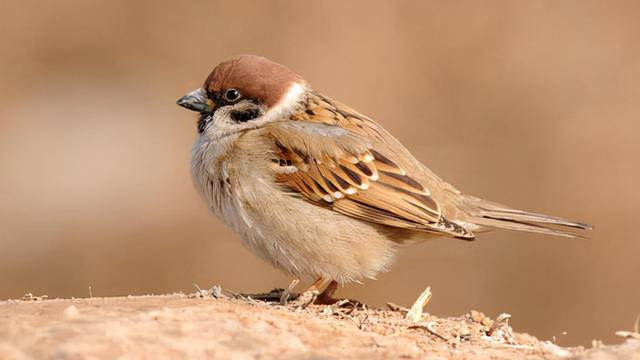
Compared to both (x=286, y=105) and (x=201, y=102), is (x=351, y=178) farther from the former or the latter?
(x=201, y=102)

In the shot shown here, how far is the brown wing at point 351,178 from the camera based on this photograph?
6023 mm

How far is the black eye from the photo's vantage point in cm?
634

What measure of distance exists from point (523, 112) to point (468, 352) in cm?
954

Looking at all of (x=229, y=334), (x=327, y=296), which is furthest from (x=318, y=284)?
(x=229, y=334)

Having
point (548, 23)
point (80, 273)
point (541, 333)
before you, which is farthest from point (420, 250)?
point (548, 23)

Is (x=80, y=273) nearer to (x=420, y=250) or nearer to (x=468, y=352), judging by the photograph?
(x=420, y=250)

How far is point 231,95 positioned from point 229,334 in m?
2.36

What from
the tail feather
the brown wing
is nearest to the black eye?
the brown wing

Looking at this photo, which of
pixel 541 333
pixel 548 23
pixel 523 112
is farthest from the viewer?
pixel 548 23

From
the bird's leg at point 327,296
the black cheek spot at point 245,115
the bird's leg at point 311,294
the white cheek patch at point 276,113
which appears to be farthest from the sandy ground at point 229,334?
the black cheek spot at point 245,115

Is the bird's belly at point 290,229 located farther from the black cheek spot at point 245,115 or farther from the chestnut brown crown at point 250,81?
the chestnut brown crown at point 250,81

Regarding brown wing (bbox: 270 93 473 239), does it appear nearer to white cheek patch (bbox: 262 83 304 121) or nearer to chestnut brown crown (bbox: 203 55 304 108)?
white cheek patch (bbox: 262 83 304 121)

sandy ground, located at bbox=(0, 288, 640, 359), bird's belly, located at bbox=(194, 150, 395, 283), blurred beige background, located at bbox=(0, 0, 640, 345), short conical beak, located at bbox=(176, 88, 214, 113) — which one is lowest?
sandy ground, located at bbox=(0, 288, 640, 359)

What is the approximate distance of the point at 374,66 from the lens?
14.3m
